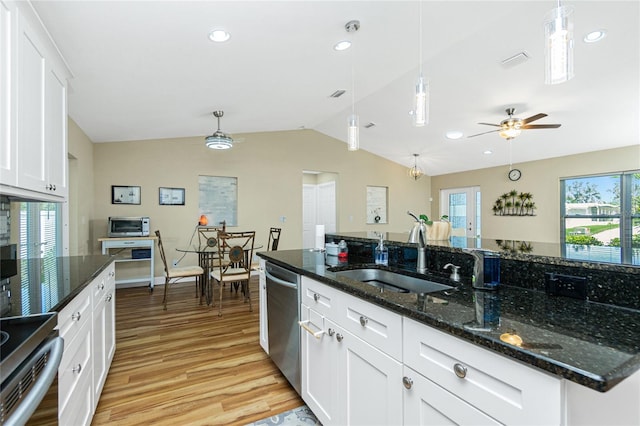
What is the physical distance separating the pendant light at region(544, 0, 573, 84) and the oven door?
2.11 metres

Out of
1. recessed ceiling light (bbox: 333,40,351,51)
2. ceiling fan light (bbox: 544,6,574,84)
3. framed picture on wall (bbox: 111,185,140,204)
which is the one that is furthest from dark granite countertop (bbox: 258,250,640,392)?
framed picture on wall (bbox: 111,185,140,204)

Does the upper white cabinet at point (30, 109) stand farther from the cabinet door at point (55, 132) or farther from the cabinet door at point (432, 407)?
the cabinet door at point (432, 407)

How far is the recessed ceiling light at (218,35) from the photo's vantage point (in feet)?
7.74

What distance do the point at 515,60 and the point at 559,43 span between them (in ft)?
8.03

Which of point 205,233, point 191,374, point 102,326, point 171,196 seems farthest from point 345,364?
point 171,196

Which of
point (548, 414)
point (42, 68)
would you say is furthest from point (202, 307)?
point (548, 414)

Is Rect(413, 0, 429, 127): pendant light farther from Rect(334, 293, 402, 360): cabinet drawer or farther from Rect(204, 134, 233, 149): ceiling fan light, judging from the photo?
Rect(204, 134, 233, 149): ceiling fan light

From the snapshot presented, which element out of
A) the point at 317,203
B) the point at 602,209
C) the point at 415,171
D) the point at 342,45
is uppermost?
the point at 342,45

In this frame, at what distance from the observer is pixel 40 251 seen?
3.16 metres

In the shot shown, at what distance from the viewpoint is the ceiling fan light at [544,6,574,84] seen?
1267 millimetres

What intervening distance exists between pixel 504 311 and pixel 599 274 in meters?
0.43

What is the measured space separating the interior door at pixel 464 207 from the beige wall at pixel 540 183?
0.61ft

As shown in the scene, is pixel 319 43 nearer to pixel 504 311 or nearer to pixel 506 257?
pixel 506 257

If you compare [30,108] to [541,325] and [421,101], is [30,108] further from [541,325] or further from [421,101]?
[541,325]
